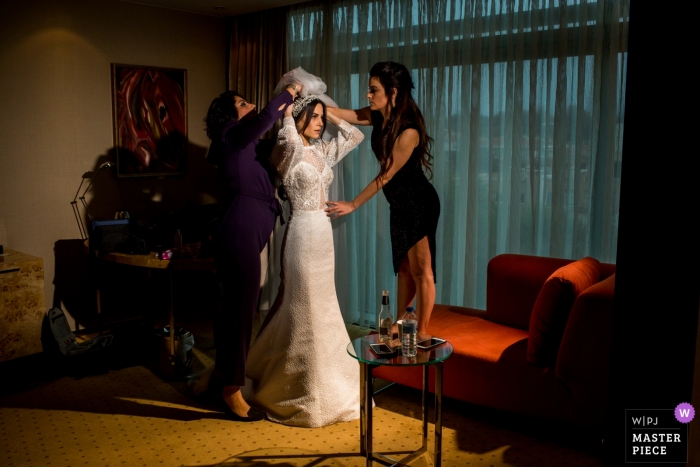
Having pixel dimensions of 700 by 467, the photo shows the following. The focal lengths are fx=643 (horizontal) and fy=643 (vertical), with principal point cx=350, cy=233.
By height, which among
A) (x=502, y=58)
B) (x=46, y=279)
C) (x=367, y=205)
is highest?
(x=502, y=58)

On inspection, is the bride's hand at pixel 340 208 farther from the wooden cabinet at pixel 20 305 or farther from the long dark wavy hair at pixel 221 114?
the wooden cabinet at pixel 20 305

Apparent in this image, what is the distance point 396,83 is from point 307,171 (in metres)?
0.66

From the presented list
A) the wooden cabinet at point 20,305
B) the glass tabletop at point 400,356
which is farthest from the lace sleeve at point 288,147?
the wooden cabinet at point 20,305

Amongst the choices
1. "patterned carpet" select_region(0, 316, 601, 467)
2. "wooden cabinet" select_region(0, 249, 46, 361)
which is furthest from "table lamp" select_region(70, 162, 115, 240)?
"patterned carpet" select_region(0, 316, 601, 467)

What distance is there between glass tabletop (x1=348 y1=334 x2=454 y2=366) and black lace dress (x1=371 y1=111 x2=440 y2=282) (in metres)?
0.76

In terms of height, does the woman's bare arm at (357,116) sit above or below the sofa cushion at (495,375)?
above

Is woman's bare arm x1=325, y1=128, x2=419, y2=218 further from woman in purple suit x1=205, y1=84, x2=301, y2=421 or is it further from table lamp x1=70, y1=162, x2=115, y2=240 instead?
table lamp x1=70, y1=162, x2=115, y2=240

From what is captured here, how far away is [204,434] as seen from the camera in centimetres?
331

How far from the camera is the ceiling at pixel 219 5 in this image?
5109 mm

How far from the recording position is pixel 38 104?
466 centimetres

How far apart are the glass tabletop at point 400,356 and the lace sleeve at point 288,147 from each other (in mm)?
1115

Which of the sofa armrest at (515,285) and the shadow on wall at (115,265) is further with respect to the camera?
the shadow on wall at (115,265)

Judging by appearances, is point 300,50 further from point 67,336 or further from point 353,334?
point 67,336

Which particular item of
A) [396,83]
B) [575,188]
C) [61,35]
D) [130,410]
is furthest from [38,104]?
[575,188]
